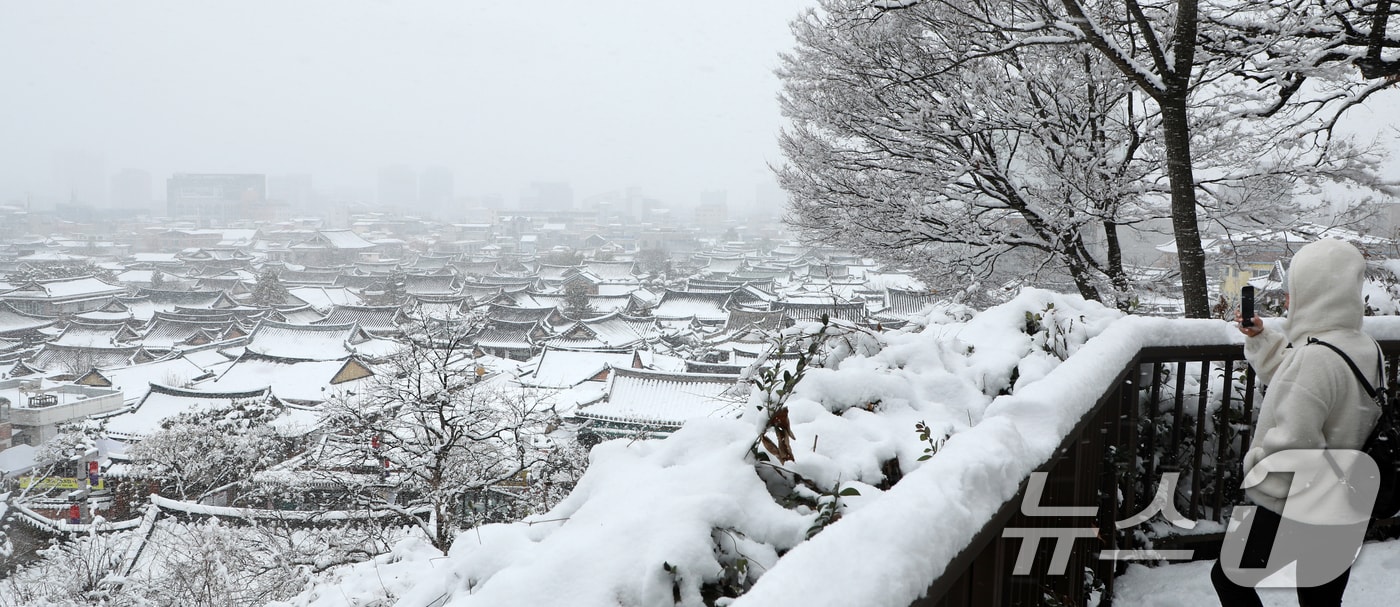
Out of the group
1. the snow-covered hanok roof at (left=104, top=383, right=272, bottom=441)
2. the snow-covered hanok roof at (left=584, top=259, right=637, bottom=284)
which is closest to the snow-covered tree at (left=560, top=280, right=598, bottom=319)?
the snow-covered hanok roof at (left=584, top=259, right=637, bottom=284)

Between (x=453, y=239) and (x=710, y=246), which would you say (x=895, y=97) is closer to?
(x=710, y=246)

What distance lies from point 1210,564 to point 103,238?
370ft

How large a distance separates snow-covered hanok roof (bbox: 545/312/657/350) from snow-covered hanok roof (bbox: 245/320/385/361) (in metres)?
7.78

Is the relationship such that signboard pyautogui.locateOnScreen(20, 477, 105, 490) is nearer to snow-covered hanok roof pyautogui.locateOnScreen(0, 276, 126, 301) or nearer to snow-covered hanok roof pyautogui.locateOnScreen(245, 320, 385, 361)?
snow-covered hanok roof pyautogui.locateOnScreen(245, 320, 385, 361)

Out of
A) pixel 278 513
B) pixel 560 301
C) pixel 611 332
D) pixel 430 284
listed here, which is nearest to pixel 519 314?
pixel 611 332

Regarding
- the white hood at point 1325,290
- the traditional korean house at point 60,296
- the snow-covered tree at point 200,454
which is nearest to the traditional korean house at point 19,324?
the traditional korean house at point 60,296

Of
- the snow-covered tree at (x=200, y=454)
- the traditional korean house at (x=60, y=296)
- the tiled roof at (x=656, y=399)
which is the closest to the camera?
the snow-covered tree at (x=200, y=454)

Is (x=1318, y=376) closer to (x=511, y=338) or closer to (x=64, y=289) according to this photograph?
(x=511, y=338)

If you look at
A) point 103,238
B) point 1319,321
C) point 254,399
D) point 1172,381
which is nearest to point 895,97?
point 1172,381

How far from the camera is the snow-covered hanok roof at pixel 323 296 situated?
46312 mm

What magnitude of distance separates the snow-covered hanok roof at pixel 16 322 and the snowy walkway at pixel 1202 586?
45529mm

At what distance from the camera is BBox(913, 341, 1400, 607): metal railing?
1.14 meters

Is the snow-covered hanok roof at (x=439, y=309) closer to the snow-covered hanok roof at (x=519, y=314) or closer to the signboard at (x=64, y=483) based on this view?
the snow-covered hanok roof at (x=519, y=314)

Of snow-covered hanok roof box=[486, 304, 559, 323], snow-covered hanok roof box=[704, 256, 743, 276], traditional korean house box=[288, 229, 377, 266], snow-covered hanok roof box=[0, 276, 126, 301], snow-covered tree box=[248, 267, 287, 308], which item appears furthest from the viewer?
traditional korean house box=[288, 229, 377, 266]
